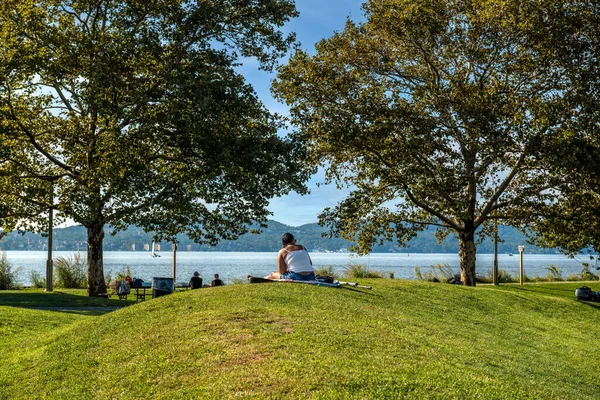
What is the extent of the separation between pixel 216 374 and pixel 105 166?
1383 centimetres

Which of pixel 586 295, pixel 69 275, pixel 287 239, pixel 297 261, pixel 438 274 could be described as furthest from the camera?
pixel 438 274

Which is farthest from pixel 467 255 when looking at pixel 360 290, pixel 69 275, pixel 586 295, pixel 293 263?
pixel 69 275

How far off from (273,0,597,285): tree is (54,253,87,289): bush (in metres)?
13.2

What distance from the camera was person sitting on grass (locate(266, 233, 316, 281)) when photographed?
14.5 metres

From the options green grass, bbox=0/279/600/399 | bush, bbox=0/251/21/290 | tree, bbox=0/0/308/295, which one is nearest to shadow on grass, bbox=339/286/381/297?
green grass, bbox=0/279/600/399

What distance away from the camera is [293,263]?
14.8 meters

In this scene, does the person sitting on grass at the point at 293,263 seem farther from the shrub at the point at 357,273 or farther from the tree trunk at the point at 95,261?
the shrub at the point at 357,273

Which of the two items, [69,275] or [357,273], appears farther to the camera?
[357,273]

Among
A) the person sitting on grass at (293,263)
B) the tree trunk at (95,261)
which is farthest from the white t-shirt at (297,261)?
A: the tree trunk at (95,261)

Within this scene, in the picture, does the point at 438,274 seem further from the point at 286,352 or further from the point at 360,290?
the point at 286,352

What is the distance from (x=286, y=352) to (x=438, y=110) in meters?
17.3

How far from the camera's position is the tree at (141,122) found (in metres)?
20.5

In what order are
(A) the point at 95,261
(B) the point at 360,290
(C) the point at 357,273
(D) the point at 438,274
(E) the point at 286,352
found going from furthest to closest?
(D) the point at 438,274, (C) the point at 357,273, (A) the point at 95,261, (B) the point at 360,290, (E) the point at 286,352

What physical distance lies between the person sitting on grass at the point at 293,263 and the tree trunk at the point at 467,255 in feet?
41.2
